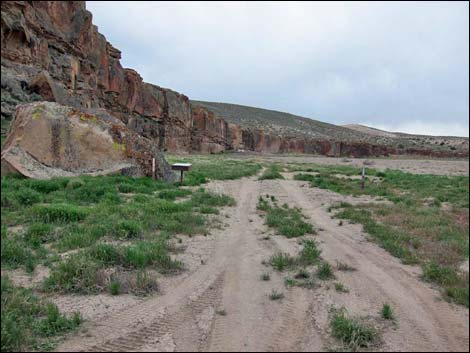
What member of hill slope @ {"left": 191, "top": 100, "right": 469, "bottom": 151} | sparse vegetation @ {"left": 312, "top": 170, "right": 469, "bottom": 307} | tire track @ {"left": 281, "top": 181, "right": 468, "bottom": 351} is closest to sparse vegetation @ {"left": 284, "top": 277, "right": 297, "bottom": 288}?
tire track @ {"left": 281, "top": 181, "right": 468, "bottom": 351}

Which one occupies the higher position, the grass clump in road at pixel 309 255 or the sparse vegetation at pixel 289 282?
the grass clump in road at pixel 309 255

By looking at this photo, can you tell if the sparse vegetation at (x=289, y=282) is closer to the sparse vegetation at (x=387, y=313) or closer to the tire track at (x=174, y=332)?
the tire track at (x=174, y=332)

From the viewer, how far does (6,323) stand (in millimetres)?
3559

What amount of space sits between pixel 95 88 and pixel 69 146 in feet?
88.6

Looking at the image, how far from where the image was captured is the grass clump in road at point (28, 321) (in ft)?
11.3

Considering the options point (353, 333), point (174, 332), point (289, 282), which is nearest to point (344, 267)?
A: point (289, 282)

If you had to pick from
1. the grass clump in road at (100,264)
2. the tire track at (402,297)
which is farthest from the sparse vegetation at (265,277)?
the grass clump in road at (100,264)

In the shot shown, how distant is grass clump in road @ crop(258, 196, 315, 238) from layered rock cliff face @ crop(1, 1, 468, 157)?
8.76 meters

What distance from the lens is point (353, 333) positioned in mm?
3576

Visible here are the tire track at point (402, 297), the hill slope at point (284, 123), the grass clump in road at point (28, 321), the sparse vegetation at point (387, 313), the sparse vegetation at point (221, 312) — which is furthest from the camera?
the hill slope at point (284, 123)

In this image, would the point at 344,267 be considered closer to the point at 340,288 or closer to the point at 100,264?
the point at 340,288

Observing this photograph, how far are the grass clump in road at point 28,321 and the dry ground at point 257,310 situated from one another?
0.57 ft

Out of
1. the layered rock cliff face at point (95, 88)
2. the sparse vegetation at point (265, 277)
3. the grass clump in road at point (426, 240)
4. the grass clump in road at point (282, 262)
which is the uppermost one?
the layered rock cliff face at point (95, 88)

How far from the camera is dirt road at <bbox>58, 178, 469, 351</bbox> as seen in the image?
3531 millimetres
